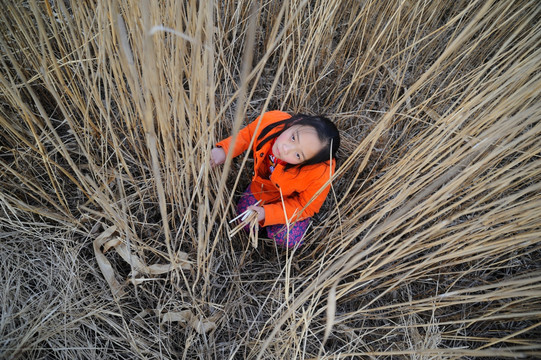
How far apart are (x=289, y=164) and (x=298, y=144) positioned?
123 mm

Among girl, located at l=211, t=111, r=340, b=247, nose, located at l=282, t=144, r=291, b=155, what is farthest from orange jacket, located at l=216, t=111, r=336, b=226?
nose, located at l=282, t=144, r=291, b=155

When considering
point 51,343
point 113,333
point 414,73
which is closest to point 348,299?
point 113,333

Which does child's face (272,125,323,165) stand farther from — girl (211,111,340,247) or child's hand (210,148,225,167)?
child's hand (210,148,225,167)

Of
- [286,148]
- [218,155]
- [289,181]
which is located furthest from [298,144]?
[218,155]

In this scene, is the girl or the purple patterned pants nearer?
the girl

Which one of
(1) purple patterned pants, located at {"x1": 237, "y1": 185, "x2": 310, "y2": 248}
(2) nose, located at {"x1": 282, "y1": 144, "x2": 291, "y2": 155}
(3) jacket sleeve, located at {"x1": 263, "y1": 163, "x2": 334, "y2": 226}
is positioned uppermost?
(2) nose, located at {"x1": 282, "y1": 144, "x2": 291, "y2": 155}

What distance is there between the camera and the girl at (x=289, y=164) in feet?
2.85

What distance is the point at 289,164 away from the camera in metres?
0.97

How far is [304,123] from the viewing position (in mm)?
883

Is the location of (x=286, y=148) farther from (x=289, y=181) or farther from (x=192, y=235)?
(x=192, y=235)

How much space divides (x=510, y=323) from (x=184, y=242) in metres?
0.97

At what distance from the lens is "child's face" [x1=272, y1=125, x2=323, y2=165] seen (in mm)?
859

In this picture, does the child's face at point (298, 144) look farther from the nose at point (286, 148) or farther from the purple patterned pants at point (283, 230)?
the purple patterned pants at point (283, 230)

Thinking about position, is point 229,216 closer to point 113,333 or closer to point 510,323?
point 113,333
